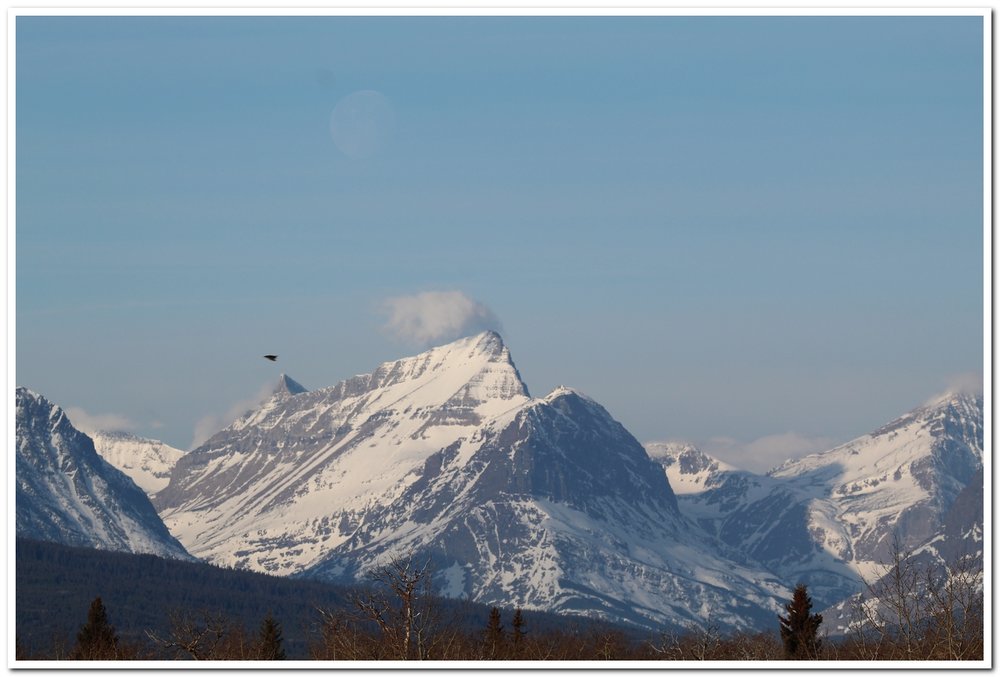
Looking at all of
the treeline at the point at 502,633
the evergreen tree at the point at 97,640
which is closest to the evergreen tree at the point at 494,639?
the treeline at the point at 502,633

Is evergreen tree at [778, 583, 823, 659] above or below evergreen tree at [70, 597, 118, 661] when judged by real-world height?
below

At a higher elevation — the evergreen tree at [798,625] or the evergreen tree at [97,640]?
the evergreen tree at [97,640]

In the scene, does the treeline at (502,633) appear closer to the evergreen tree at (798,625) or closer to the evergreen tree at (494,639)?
the evergreen tree at (798,625)

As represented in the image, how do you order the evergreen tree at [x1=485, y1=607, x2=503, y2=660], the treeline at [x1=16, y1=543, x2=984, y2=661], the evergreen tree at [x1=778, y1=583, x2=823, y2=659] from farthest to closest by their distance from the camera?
the evergreen tree at [x1=485, y1=607, x2=503, y2=660]
the evergreen tree at [x1=778, y1=583, x2=823, y2=659]
the treeline at [x1=16, y1=543, x2=984, y2=661]

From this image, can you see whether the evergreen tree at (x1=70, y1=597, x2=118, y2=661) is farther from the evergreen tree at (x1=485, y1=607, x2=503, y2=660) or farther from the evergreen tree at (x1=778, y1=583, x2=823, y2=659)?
the evergreen tree at (x1=778, y1=583, x2=823, y2=659)

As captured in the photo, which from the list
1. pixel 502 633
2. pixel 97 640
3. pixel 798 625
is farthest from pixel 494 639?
pixel 97 640

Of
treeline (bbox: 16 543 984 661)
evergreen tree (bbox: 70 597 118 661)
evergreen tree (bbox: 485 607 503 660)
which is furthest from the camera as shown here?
evergreen tree (bbox: 70 597 118 661)

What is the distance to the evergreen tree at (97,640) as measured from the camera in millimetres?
165500

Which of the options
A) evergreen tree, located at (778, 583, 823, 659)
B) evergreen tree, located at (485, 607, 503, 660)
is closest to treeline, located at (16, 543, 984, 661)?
evergreen tree, located at (778, 583, 823, 659)

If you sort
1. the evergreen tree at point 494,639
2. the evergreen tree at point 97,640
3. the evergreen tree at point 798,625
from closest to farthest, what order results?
the evergreen tree at point 798,625 < the evergreen tree at point 494,639 < the evergreen tree at point 97,640

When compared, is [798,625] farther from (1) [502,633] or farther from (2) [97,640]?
(2) [97,640]

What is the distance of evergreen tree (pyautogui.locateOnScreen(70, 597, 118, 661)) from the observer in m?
166
